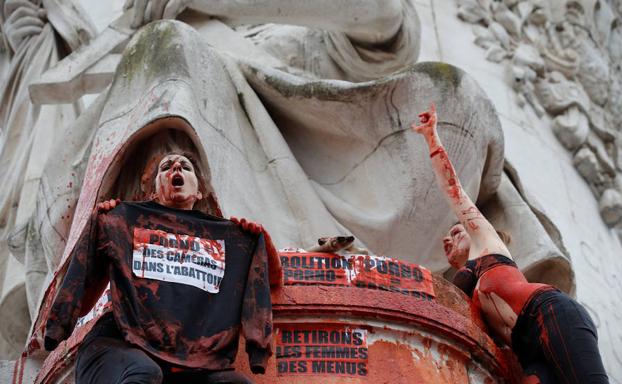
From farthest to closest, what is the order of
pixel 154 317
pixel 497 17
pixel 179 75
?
pixel 497 17 < pixel 179 75 < pixel 154 317

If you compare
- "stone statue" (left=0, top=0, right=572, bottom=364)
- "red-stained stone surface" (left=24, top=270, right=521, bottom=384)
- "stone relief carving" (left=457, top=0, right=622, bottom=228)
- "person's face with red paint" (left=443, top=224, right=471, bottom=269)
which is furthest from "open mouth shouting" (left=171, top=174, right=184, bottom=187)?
"stone relief carving" (left=457, top=0, right=622, bottom=228)

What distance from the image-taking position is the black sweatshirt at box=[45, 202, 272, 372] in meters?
6.27

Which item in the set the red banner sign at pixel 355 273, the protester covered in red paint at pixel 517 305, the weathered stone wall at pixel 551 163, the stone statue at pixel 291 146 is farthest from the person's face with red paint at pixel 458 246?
the weathered stone wall at pixel 551 163

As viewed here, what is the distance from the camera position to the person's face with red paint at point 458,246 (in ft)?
24.9

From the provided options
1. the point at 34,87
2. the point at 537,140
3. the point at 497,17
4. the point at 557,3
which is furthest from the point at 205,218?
the point at 557,3

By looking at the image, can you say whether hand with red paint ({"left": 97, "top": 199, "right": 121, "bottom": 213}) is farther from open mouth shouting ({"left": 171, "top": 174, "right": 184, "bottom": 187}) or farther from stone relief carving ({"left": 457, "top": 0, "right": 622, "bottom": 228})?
stone relief carving ({"left": 457, "top": 0, "right": 622, "bottom": 228})

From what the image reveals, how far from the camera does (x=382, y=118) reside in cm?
848

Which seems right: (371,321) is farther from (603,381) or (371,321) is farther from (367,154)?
(367,154)

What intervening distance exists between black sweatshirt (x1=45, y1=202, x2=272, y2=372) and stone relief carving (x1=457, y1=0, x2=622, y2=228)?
519 cm

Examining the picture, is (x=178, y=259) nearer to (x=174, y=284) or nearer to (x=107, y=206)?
(x=174, y=284)

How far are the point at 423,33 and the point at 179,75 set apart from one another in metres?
3.75

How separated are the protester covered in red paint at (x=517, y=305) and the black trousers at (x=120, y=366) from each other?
4.24ft

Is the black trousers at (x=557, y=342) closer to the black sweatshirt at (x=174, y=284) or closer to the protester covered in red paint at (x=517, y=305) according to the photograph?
the protester covered in red paint at (x=517, y=305)

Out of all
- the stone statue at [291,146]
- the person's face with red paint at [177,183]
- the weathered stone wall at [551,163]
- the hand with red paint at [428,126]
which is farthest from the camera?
the weathered stone wall at [551,163]
